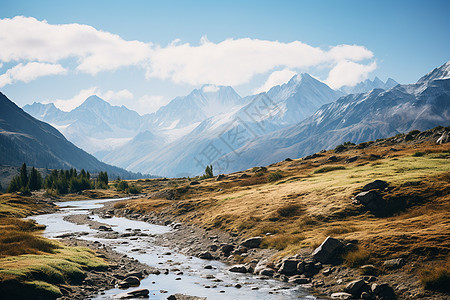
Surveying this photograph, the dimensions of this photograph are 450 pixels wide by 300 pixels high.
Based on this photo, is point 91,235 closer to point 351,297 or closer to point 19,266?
point 19,266

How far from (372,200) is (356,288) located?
20348mm

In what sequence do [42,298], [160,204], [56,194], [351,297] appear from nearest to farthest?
[42,298], [351,297], [160,204], [56,194]

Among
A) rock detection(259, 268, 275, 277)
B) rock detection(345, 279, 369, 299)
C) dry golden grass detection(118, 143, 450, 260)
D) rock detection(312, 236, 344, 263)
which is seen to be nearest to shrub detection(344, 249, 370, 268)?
dry golden grass detection(118, 143, 450, 260)

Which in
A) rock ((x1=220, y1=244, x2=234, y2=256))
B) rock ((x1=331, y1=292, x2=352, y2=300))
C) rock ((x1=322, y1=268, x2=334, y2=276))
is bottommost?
rock ((x1=220, y1=244, x2=234, y2=256))

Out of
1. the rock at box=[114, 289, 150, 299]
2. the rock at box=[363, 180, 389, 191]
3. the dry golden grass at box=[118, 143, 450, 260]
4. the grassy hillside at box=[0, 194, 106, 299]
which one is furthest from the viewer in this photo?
the rock at box=[363, 180, 389, 191]

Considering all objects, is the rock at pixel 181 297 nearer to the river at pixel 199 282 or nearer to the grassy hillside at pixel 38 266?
the river at pixel 199 282

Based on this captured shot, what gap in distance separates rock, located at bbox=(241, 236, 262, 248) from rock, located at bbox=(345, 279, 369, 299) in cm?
1575

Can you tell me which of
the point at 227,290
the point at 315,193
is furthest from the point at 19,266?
the point at 315,193

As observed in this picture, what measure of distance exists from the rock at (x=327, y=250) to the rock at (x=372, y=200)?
13144 millimetres

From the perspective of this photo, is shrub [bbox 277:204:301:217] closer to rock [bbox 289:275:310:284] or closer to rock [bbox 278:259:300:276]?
rock [bbox 278:259:300:276]

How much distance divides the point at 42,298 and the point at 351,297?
23.3m

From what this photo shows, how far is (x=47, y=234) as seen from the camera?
54906mm

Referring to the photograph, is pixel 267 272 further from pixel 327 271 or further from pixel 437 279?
pixel 437 279

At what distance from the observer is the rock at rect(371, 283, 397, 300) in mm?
23906
